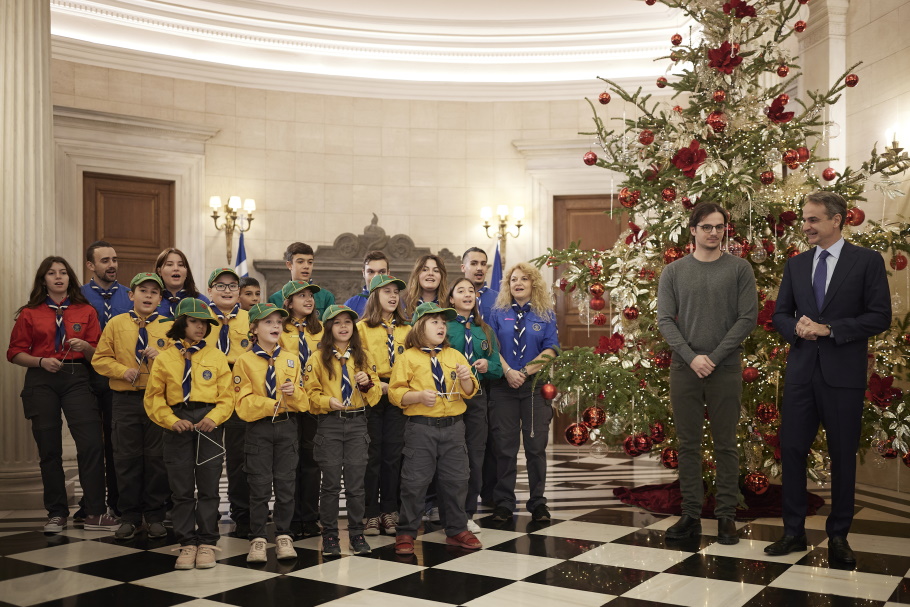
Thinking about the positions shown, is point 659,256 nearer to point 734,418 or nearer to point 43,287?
point 734,418

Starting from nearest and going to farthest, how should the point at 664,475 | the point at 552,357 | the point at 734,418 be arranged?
the point at 734,418
the point at 552,357
the point at 664,475

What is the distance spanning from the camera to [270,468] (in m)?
4.41

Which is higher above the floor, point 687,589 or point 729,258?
point 729,258

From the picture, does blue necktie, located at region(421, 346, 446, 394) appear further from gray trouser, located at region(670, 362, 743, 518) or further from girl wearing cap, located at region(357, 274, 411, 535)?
gray trouser, located at region(670, 362, 743, 518)

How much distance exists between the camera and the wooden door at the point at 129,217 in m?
9.10

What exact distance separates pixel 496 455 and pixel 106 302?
8.84 ft

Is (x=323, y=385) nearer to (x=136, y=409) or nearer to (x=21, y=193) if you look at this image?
(x=136, y=409)

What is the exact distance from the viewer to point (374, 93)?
10.3 meters

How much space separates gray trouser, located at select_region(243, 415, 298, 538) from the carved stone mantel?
5.17m

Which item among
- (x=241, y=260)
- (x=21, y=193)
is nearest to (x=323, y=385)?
(x=21, y=193)

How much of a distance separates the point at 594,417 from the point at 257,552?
2.03 metres

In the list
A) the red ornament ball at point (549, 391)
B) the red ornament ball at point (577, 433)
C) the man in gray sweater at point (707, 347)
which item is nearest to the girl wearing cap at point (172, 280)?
the red ornament ball at point (549, 391)

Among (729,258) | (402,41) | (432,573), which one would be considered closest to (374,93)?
(402,41)

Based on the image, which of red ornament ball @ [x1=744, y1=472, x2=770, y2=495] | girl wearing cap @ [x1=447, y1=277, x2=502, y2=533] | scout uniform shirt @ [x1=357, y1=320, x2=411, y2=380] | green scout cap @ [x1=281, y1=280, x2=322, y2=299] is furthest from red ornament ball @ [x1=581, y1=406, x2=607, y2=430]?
green scout cap @ [x1=281, y1=280, x2=322, y2=299]
